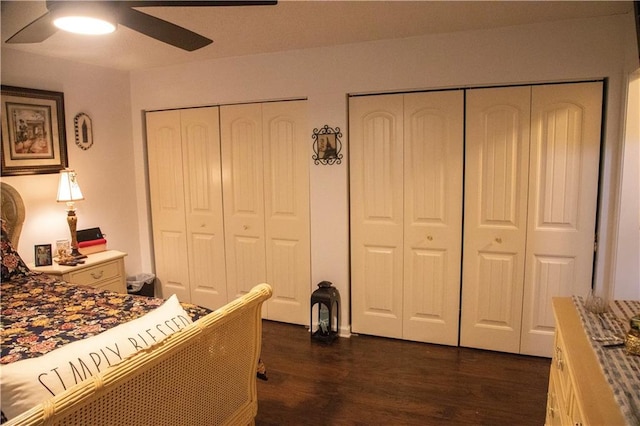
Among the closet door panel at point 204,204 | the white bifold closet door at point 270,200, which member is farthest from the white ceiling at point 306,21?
the closet door panel at point 204,204

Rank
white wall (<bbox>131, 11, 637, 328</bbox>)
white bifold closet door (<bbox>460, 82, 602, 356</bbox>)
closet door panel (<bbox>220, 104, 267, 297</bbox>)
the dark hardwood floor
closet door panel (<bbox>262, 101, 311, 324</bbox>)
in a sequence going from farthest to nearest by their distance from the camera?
closet door panel (<bbox>220, 104, 267, 297</bbox>)
closet door panel (<bbox>262, 101, 311, 324</bbox>)
white bifold closet door (<bbox>460, 82, 602, 356</bbox>)
white wall (<bbox>131, 11, 637, 328</bbox>)
the dark hardwood floor

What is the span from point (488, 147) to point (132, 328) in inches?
99.1

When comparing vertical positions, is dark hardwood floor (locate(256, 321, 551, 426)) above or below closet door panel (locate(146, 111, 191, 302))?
below

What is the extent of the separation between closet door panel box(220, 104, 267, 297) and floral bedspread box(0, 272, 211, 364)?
1445 millimetres

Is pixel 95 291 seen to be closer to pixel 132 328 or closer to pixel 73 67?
pixel 132 328

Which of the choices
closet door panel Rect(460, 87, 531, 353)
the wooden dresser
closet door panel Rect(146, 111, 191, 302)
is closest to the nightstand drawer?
closet door panel Rect(146, 111, 191, 302)

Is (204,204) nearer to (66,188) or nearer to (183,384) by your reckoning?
(66,188)

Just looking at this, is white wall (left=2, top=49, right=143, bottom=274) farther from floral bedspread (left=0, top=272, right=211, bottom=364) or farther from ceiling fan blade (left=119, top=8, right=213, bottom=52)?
→ ceiling fan blade (left=119, top=8, right=213, bottom=52)

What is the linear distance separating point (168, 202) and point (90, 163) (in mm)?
747

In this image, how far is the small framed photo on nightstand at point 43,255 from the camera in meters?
3.13

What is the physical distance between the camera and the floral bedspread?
180cm

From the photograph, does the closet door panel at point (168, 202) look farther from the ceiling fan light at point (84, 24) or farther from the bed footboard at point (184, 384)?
the bed footboard at point (184, 384)

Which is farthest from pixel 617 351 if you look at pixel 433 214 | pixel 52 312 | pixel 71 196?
pixel 71 196

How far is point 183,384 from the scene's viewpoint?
1.50 m
